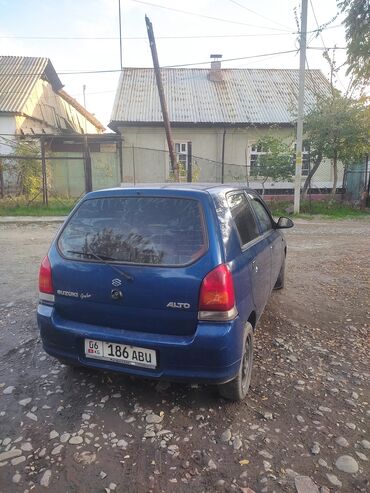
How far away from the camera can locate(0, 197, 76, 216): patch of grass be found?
13180 millimetres

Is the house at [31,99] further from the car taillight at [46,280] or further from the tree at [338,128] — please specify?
the car taillight at [46,280]

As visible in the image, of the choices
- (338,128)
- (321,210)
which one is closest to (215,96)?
(338,128)

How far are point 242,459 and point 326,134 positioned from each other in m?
13.5

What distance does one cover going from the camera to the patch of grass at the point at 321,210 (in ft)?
44.6

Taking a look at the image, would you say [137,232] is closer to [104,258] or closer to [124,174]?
[104,258]

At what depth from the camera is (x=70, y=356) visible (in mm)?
2684

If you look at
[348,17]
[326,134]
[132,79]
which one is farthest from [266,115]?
[348,17]

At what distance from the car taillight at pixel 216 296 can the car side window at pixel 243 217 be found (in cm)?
56

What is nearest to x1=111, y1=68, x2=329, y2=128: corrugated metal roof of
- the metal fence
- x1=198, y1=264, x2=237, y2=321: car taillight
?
the metal fence

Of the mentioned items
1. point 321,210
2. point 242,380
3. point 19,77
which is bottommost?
point 242,380

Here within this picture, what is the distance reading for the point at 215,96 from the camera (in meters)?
19.6

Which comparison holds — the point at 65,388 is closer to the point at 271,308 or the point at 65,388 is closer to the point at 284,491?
the point at 284,491

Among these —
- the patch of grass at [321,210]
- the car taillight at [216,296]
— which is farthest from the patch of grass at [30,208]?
the car taillight at [216,296]

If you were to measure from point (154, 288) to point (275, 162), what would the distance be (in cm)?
1326
